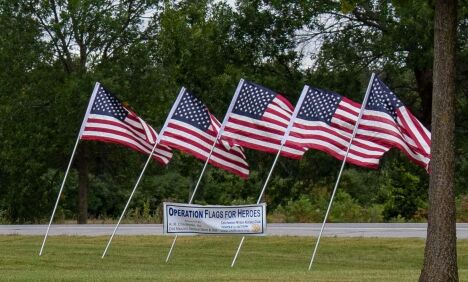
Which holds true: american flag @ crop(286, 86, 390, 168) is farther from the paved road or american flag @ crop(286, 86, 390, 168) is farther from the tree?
the tree

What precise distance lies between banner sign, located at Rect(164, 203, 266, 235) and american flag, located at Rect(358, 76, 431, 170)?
7.84 feet

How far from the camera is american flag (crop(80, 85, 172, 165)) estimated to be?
21672mm

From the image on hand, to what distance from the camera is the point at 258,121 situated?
20578 millimetres

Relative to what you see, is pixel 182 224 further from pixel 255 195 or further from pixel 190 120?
pixel 255 195

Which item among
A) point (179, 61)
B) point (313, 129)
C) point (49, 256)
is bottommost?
point (49, 256)

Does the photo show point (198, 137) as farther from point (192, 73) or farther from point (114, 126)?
point (192, 73)

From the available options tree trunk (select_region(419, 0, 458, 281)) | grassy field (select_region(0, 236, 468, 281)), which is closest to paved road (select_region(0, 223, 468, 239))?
grassy field (select_region(0, 236, 468, 281))

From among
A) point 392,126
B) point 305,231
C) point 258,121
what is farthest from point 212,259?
point 305,231

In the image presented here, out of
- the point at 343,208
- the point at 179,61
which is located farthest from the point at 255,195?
the point at 179,61

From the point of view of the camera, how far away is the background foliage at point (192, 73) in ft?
111

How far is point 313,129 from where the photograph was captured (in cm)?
2006

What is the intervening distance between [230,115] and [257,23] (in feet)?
48.0

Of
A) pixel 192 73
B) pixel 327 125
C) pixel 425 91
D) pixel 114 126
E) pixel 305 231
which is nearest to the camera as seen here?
pixel 327 125

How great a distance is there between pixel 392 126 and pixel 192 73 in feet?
58.3
